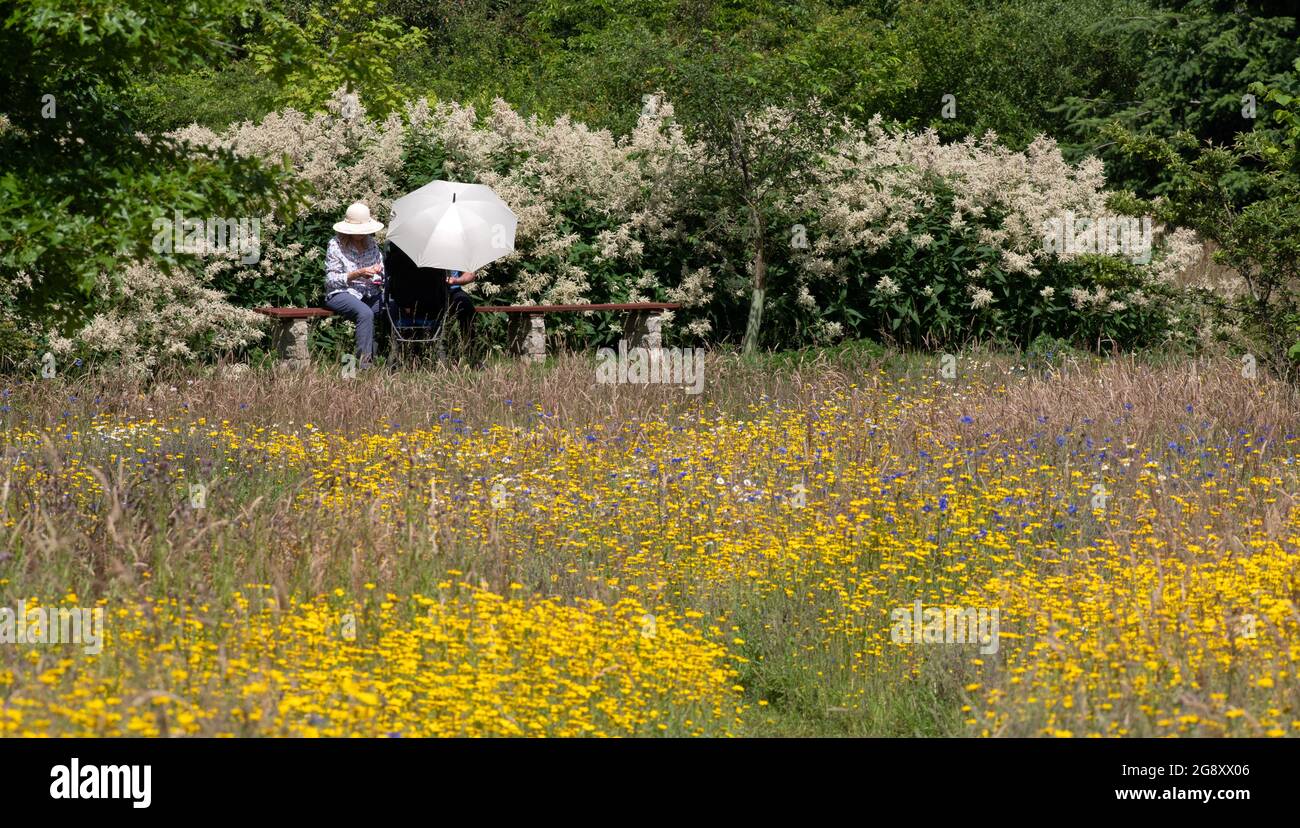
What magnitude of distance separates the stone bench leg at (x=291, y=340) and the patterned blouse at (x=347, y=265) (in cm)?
45

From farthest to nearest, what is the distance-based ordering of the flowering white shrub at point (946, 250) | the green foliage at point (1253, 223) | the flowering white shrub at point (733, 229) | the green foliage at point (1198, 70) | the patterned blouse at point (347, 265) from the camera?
the green foliage at point (1198, 70) → the flowering white shrub at point (946, 250) → the flowering white shrub at point (733, 229) → the patterned blouse at point (347, 265) → the green foliage at point (1253, 223)

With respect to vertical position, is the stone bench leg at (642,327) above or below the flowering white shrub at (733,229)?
below

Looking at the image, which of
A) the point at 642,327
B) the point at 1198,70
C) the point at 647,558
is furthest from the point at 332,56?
the point at 1198,70

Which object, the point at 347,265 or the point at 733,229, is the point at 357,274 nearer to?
the point at 347,265

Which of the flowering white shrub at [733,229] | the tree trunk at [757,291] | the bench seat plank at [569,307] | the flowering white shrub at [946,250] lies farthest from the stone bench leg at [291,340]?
the flowering white shrub at [946,250]

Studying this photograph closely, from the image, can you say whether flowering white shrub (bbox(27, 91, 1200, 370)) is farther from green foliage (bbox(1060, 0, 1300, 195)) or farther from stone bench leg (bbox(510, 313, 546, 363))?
green foliage (bbox(1060, 0, 1300, 195))

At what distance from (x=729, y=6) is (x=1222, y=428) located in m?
21.4

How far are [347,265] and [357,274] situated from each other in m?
0.16

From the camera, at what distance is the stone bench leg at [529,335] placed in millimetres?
13055

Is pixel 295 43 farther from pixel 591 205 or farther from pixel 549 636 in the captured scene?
pixel 591 205

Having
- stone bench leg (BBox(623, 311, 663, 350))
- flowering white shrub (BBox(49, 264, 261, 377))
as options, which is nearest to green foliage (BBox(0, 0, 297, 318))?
flowering white shrub (BBox(49, 264, 261, 377))

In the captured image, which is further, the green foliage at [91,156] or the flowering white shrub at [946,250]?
the flowering white shrub at [946,250]

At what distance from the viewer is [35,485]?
22.5 feet

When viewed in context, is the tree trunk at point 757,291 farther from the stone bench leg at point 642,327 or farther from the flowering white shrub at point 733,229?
the stone bench leg at point 642,327
